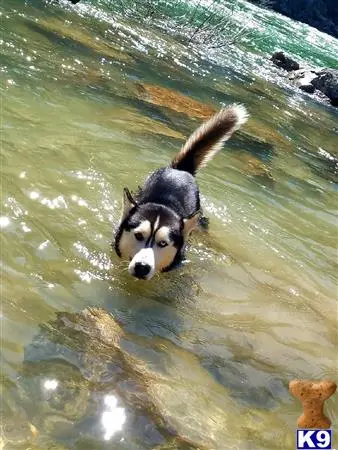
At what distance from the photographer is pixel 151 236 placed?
5590 millimetres

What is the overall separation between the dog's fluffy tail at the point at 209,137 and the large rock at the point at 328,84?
16773 mm

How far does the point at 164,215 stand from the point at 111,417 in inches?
95.7

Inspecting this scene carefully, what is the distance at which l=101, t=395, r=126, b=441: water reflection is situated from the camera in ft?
12.3

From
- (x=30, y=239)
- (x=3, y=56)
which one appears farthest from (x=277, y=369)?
(x=3, y=56)

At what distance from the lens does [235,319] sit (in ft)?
18.8

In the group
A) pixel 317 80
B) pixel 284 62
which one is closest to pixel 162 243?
pixel 317 80

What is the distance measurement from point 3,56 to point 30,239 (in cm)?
623

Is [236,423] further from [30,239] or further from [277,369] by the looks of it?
[30,239]

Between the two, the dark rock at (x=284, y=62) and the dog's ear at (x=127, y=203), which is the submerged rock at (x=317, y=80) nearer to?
the dark rock at (x=284, y=62)

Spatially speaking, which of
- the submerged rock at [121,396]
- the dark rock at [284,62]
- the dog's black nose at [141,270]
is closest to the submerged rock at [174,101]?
the dog's black nose at [141,270]

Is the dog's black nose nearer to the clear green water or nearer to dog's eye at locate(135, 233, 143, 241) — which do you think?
the clear green water

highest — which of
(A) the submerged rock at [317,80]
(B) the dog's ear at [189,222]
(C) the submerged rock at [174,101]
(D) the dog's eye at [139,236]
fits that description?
(B) the dog's ear at [189,222]

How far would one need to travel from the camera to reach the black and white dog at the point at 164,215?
557 cm

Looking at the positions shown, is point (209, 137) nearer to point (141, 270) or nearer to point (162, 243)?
point (162, 243)
